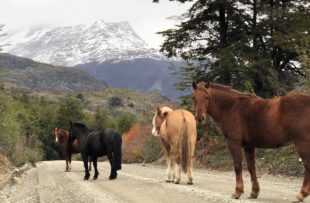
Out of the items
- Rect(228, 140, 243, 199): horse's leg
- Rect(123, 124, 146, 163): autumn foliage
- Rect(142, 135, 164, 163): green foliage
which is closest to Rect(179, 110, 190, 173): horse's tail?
Rect(228, 140, 243, 199): horse's leg

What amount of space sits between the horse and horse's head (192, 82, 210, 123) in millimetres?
4069

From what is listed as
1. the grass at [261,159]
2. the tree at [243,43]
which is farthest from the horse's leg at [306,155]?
the tree at [243,43]

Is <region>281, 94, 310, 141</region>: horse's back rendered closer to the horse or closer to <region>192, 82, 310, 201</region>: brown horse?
<region>192, 82, 310, 201</region>: brown horse

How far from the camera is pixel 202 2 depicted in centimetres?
3047

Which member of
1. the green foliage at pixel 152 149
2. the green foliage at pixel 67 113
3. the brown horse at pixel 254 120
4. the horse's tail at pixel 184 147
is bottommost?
the green foliage at pixel 67 113

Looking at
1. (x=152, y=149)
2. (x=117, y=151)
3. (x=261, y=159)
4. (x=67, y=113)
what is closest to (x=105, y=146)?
(x=117, y=151)

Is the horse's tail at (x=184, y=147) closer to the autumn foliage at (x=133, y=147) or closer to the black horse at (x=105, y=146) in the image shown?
the black horse at (x=105, y=146)

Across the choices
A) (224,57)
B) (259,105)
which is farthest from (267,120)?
(224,57)

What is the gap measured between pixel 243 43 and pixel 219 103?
1781 centimetres

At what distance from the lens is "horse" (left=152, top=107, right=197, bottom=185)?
15.4 m

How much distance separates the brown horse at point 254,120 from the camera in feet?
31.6

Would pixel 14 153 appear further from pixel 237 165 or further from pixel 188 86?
pixel 237 165

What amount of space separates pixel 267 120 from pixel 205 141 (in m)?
21.6

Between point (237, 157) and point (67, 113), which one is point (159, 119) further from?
point (67, 113)
